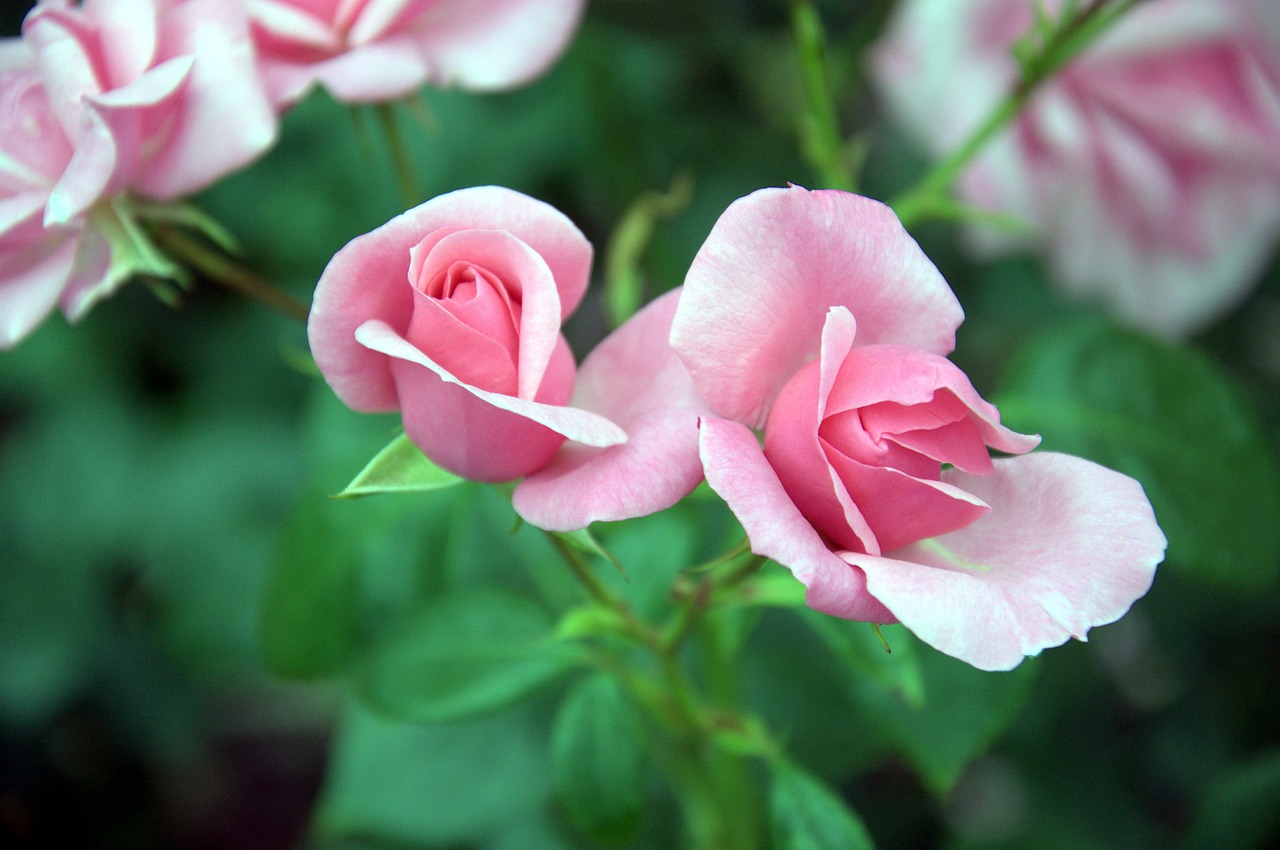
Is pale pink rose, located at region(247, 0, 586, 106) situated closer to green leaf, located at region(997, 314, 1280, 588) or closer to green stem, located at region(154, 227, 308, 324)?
green stem, located at region(154, 227, 308, 324)

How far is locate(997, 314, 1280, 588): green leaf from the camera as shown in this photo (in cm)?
64

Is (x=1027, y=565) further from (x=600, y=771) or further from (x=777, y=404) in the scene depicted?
(x=600, y=771)

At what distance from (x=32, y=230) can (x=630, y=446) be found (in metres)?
0.27

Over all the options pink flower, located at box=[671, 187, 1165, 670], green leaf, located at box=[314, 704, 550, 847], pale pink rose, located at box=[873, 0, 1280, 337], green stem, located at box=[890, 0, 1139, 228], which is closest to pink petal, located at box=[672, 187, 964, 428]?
pink flower, located at box=[671, 187, 1165, 670]

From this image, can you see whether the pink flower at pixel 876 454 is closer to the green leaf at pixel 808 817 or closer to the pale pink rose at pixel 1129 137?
the green leaf at pixel 808 817

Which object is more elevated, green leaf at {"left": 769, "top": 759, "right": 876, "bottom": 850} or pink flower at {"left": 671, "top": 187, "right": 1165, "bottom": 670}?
pink flower at {"left": 671, "top": 187, "right": 1165, "bottom": 670}

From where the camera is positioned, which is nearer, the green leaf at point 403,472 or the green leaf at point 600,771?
the green leaf at point 403,472

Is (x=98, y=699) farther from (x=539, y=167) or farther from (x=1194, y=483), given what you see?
(x=1194, y=483)

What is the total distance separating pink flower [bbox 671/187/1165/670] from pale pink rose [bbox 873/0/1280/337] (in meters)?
0.39

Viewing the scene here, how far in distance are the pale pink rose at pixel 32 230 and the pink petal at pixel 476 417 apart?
0.55 feet

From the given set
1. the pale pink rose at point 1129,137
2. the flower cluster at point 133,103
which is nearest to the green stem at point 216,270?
the flower cluster at point 133,103

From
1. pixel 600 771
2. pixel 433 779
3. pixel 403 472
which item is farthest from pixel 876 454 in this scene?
pixel 433 779

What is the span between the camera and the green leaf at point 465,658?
559 millimetres

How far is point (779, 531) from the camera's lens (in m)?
0.28
